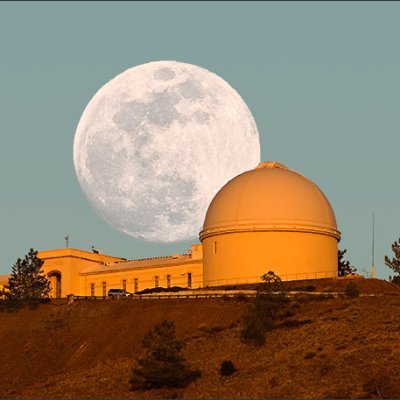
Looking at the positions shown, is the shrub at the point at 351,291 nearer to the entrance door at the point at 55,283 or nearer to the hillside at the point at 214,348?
the hillside at the point at 214,348

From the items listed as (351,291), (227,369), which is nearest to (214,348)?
(227,369)

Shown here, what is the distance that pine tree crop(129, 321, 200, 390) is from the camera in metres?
70.0

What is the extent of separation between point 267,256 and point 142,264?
24.4 m

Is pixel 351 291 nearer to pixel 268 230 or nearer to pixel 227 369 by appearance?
pixel 268 230

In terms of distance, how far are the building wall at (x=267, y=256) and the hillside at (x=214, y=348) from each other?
6.12 m

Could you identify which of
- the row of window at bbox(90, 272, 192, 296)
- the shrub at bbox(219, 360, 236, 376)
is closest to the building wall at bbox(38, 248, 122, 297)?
the row of window at bbox(90, 272, 192, 296)

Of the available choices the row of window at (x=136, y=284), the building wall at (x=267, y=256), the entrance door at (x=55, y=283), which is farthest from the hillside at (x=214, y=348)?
the entrance door at (x=55, y=283)

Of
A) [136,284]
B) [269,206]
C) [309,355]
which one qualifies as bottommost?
[309,355]

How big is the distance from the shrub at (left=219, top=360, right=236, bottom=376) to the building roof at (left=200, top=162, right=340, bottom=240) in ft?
97.2

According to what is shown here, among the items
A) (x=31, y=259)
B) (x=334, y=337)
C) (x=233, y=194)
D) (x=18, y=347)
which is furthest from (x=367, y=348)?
(x=31, y=259)

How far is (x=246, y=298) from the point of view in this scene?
293ft

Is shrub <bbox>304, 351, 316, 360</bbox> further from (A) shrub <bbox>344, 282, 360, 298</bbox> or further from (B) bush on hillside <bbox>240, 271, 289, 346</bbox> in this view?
(A) shrub <bbox>344, 282, 360, 298</bbox>

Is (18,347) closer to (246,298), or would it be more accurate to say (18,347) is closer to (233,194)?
(246,298)

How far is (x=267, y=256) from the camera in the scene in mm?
100812
